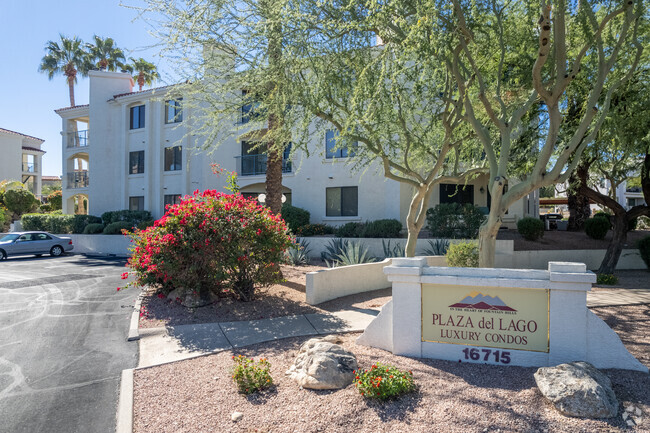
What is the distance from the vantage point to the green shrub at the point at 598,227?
1789cm

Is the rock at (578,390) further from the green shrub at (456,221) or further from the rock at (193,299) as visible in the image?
the green shrub at (456,221)

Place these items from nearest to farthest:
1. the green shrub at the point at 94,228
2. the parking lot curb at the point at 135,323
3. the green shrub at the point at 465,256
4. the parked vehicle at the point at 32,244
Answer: the parking lot curb at the point at 135,323 < the green shrub at the point at 465,256 < the parked vehicle at the point at 32,244 < the green shrub at the point at 94,228

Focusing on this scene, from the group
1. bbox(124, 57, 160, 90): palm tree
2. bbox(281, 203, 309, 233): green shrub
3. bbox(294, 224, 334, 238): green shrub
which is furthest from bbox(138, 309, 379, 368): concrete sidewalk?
bbox(124, 57, 160, 90): palm tree

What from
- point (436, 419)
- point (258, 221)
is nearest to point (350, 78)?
point (258, 221)

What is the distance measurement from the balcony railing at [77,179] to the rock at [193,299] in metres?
27.8

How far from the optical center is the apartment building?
165 ft

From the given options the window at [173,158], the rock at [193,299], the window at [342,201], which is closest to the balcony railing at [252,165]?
the window at [342,201]

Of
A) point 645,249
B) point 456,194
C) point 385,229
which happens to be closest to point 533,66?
point 385,229

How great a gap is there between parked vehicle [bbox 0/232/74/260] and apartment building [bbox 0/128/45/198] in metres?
31.2

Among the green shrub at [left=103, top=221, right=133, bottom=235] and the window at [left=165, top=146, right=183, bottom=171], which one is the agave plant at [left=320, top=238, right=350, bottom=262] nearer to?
the green shrub at [left=103, top=221, right=133, bottom=235]

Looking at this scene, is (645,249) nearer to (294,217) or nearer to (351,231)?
(351,231)

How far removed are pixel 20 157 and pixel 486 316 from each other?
60789 millimetres

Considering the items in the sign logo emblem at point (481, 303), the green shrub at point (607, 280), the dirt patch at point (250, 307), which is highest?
the sign logo emblem at point (481, 303)

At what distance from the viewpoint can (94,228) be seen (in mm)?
26953
